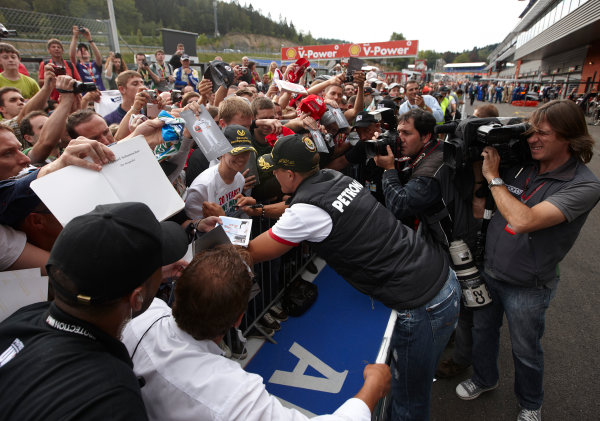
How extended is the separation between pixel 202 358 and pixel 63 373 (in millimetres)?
452

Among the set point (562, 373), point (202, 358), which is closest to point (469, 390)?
point (562, 373)

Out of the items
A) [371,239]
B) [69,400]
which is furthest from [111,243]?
[371,239]

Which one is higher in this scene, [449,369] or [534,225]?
[534,225]

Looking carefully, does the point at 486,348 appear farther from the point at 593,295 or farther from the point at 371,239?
the point at 593,295

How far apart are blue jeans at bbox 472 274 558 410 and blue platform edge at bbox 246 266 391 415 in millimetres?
942

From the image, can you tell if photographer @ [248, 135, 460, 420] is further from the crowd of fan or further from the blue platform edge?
the blue platform edge

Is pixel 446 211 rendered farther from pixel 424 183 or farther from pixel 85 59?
pixel 85 59

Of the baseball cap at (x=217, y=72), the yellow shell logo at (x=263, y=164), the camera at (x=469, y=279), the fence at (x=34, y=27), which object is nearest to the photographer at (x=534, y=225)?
the camera at (x=469, y=279)

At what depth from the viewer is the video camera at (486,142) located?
245 centimetres

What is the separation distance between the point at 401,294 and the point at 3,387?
193cm

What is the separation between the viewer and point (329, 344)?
3332 millimetres

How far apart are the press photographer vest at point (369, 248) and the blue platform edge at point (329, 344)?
3.90 feet

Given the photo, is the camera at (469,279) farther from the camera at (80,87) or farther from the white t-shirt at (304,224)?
the camera at (80,87)

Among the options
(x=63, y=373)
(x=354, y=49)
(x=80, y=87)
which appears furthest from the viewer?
(x=354, y=49)
